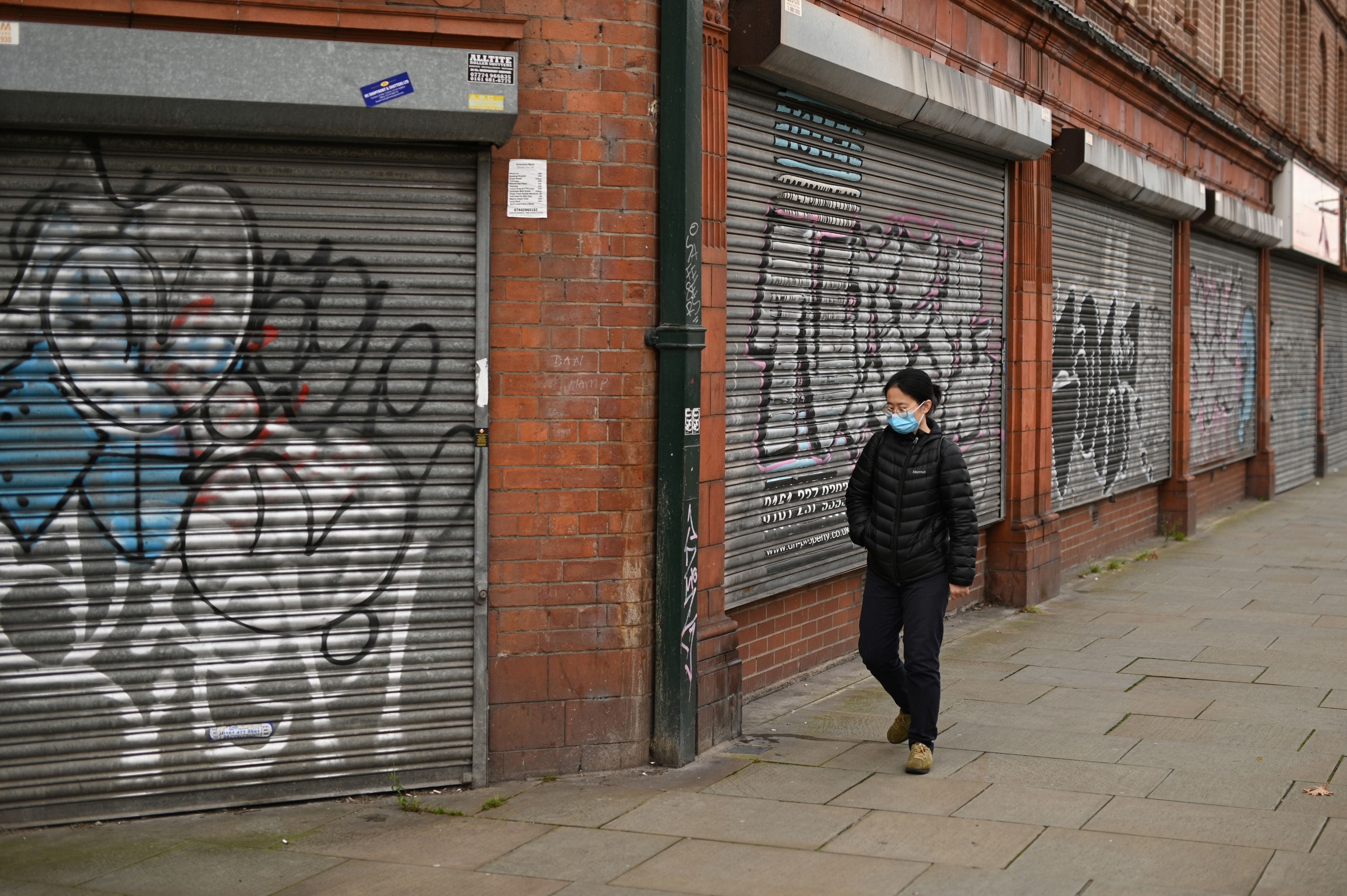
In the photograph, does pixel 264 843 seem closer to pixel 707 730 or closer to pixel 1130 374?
pixel 707 730

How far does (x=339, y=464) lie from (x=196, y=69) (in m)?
1.68

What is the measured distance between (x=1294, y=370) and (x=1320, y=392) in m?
2.15

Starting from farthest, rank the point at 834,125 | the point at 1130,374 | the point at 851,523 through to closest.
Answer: the point at 1130,374
the point at 834,125
the point at 851,523

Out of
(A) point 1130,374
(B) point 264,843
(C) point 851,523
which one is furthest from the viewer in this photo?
(A) point 1130,374

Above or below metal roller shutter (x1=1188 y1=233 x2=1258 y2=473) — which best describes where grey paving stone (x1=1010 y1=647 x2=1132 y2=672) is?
below

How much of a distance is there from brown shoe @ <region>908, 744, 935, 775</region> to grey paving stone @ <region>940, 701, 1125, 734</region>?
2.80 ft

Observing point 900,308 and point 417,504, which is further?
point 900,308

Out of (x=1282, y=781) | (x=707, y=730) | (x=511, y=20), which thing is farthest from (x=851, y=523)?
(x=511, y=20)

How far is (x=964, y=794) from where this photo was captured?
6.02 m

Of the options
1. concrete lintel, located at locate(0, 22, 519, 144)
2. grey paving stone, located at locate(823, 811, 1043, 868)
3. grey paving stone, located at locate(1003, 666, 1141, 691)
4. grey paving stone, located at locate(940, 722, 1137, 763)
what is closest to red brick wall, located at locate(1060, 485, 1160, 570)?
grey paving stone, located at locate(1003, 666, 1141, 691)

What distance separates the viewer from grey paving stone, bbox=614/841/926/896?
486 centimetres

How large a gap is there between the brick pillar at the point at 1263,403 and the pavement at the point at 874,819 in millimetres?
12694

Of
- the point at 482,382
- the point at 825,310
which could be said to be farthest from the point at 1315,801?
the point at 825,310

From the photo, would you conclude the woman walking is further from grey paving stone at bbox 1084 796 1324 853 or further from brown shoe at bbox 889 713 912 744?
grey paving stone at bbox 1084 796 1324 853
